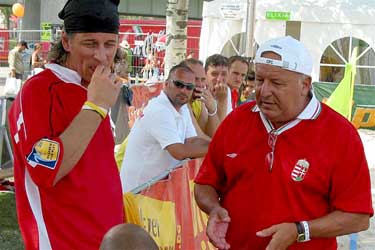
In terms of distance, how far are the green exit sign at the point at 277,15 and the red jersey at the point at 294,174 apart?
614 inches

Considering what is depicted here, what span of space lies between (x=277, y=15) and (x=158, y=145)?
45.6ft

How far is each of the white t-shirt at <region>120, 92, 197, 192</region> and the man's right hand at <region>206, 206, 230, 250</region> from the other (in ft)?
6.54

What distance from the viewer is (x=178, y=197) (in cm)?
488

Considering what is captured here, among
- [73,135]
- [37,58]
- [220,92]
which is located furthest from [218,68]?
[37,58]

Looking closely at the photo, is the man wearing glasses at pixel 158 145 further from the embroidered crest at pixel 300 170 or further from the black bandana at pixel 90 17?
the black bandana at pixel 90 17

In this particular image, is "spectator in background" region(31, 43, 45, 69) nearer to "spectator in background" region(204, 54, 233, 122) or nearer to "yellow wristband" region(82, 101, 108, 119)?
"spectator in background" region(204, 54, 233, 122)

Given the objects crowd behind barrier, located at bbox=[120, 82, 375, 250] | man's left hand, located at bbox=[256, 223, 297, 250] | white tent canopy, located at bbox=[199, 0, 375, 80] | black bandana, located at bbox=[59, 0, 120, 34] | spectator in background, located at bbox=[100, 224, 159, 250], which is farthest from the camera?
white tent canopy, located at bbox=[199, 0, 375, 80]

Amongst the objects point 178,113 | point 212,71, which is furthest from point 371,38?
point 178,113

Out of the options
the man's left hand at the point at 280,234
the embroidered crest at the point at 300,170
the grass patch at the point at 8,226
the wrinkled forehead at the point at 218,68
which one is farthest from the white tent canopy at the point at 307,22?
the man's left hand at the point at 280,234

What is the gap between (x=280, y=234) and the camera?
8.91 feet

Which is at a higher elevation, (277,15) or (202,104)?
(277,15)

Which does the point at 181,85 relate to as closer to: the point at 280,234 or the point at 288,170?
the point at 288,170

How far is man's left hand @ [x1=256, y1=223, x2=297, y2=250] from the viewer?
272 centimetres

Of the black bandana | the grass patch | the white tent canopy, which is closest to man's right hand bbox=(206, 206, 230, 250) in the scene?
the black bandana
